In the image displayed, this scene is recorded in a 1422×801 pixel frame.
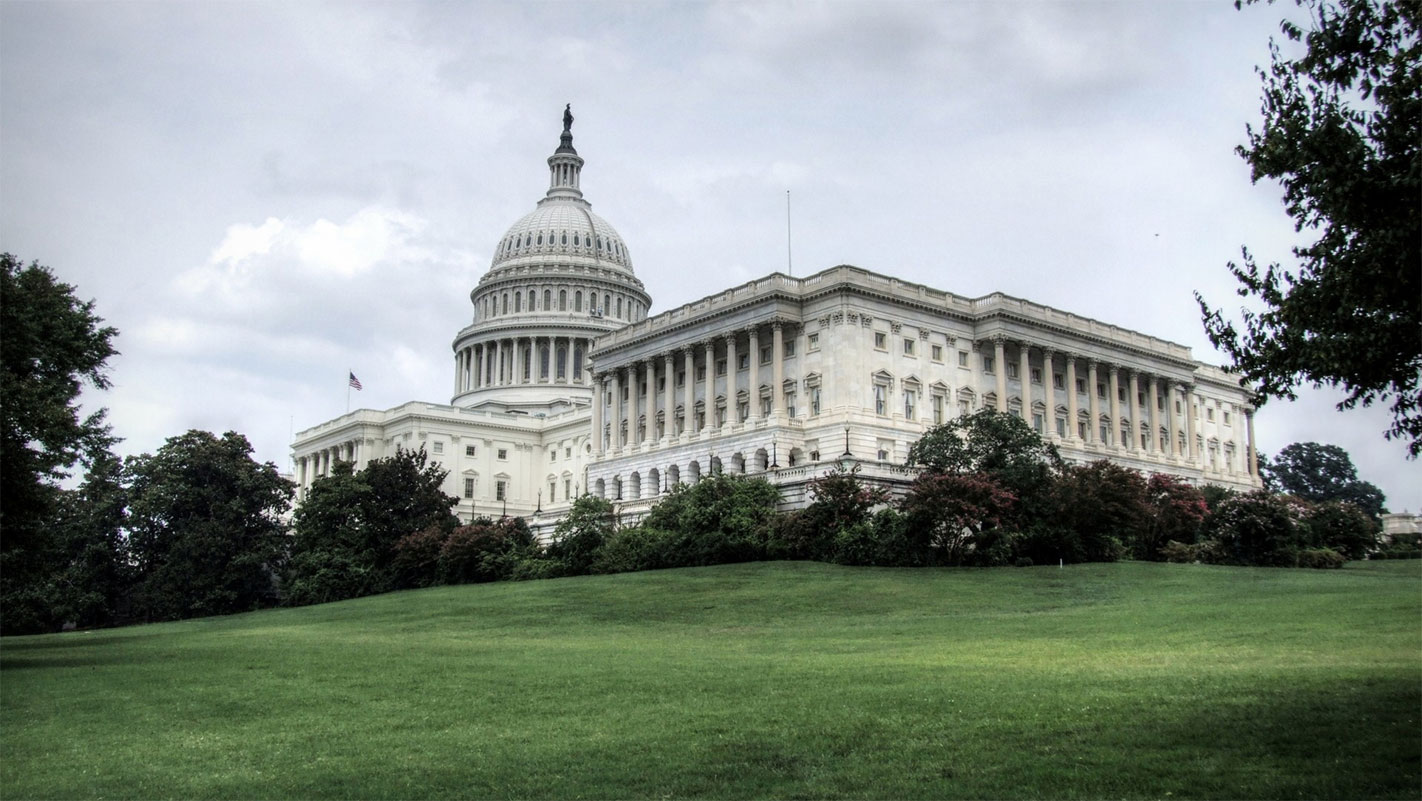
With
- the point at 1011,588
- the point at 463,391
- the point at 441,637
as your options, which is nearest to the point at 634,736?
the point at 441,637

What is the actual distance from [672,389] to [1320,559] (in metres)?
49.7

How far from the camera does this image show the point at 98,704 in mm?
27000

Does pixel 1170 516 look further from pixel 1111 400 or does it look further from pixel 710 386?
pixel 710 386

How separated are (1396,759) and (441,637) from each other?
33.3 m

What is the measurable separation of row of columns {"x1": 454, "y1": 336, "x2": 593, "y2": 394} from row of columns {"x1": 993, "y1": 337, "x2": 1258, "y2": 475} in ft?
224

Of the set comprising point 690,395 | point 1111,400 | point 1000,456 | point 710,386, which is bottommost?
point 1000,456

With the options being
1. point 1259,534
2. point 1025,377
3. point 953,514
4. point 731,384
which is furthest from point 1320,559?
point 731,384

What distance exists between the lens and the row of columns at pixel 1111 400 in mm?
97312

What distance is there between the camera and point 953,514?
61.2 metres

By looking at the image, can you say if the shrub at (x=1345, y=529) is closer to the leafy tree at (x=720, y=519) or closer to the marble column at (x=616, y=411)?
the leafy tree at (x=720, y=519)

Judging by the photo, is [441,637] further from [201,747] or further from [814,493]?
[814,493]

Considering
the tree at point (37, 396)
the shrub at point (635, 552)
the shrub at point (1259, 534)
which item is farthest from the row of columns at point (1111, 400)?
the tree at point (37, 396)

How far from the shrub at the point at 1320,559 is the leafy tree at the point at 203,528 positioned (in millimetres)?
61692

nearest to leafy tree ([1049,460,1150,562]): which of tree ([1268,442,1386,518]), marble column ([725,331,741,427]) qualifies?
marble column ([725,331,741,427])
